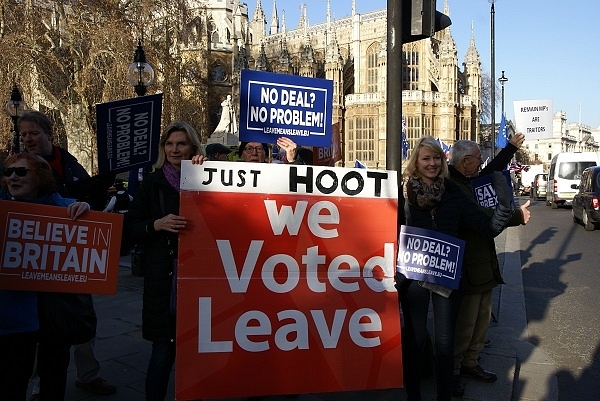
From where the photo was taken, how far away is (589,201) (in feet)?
48.1

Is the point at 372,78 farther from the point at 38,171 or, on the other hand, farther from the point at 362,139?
the point at 38,171

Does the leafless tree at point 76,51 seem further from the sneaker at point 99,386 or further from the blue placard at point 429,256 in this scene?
the blue placard at point 429,256

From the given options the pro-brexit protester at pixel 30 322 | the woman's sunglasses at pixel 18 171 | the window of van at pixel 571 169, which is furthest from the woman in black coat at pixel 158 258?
the window of van at pixel 571 169

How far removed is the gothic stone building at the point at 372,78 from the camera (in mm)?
44562

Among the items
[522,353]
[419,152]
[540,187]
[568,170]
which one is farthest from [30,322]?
[540,187]

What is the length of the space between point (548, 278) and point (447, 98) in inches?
1484

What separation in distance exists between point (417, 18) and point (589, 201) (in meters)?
12.8

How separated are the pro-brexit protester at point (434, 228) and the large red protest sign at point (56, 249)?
1831mm

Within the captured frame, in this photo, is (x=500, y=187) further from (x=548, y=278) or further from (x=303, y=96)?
(x=548, y=278)

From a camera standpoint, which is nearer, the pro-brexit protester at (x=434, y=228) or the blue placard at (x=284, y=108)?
the pro-brexit protester at (x=434, y=228)

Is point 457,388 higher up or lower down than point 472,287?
lower down

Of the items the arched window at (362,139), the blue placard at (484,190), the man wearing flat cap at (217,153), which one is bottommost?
the blue placard at (484,190)

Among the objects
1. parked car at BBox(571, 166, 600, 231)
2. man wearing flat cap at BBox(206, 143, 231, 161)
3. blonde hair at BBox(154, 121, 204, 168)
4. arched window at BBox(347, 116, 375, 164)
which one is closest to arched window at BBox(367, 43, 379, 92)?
arched window at BBox(347, 116, 375, 164)

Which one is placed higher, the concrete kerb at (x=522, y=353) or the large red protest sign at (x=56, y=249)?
the large red protest sign at (x=56, y=249)
